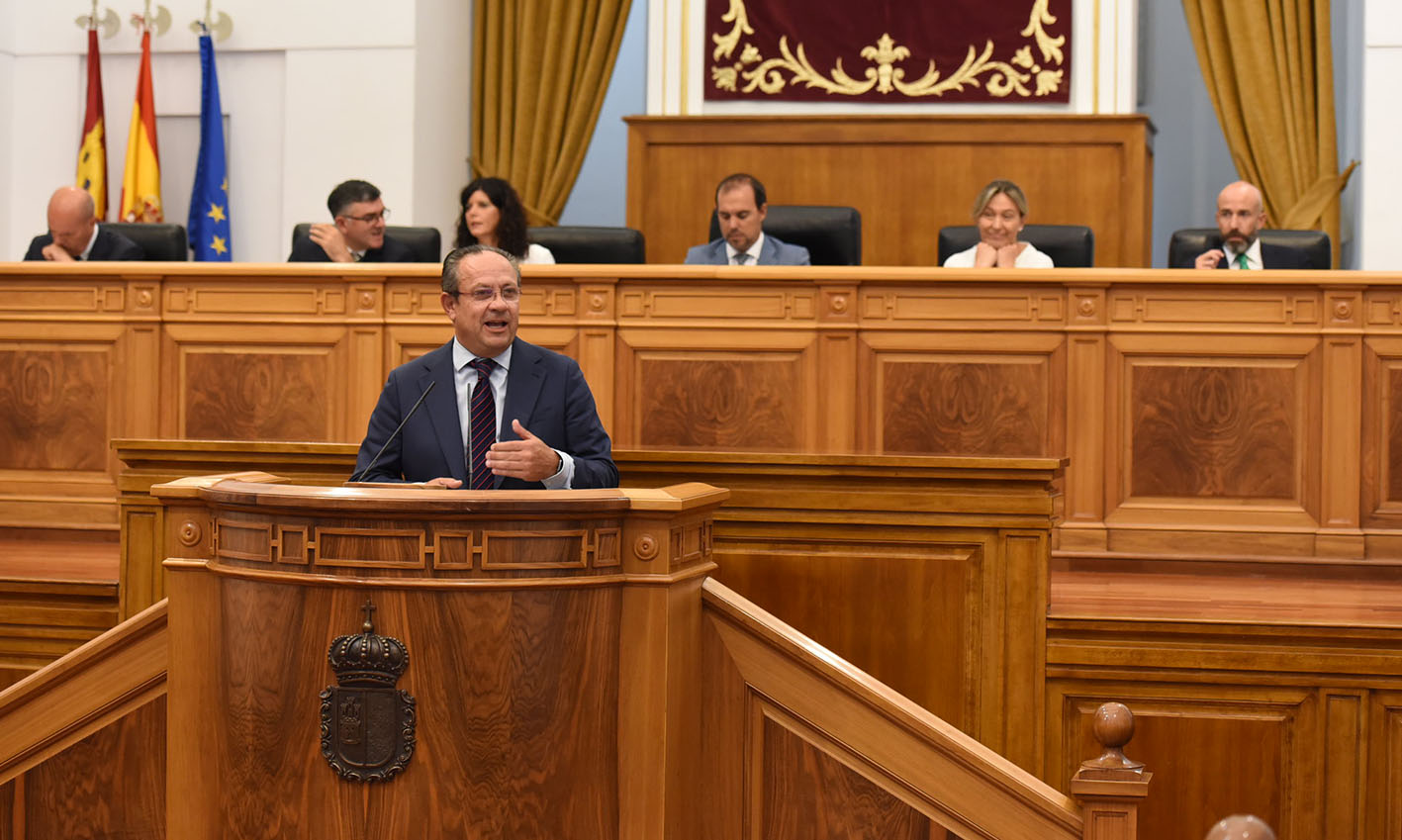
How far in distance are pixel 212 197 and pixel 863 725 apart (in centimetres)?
601

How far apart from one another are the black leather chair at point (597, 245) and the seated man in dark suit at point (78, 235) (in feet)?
4.82

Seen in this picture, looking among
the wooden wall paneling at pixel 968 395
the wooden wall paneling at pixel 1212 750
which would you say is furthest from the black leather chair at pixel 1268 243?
the wooden wall paneling at pixel 1212 750

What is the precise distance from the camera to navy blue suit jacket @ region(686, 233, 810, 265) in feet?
17.5

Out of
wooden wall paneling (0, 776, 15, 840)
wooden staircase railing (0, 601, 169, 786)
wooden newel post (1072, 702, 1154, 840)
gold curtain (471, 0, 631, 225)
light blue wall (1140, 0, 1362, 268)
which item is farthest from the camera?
light blue wall (1140, 0, 1362, 268)

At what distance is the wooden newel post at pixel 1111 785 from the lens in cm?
232

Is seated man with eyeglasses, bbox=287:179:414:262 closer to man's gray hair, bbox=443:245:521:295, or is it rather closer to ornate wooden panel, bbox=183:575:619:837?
man's gray hair, bbox=443:245:521:295

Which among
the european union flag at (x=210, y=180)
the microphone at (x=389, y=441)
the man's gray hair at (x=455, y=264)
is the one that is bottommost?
the microphone at (x=389, y=441)

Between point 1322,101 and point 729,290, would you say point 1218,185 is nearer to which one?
point 1322,101

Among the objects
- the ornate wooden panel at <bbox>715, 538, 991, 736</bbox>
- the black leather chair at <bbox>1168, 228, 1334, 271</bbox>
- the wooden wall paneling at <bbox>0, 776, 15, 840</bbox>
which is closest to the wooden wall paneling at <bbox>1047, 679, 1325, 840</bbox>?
the ornate wooden panel at <bbox>715, 538, 991, 736</bbox>

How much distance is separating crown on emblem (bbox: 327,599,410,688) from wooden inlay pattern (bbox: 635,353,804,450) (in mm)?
2765

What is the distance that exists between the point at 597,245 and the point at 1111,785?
3.54m

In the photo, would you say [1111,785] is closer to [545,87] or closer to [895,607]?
[895,607]

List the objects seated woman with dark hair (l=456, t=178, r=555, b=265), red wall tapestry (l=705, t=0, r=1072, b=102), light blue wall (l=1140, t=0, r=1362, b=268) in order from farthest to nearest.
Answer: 1. light blue wall (l=1140, t=0, r=1362, b=268)
2. red wall tapestry (l=705, t=0, r=1072, b=102)
3. seated woman with dark hair (l=456, t=178, r=555, b=265)

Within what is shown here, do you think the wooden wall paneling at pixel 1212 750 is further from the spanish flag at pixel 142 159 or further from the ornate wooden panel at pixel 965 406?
the spanish flag at pixel 142 159
